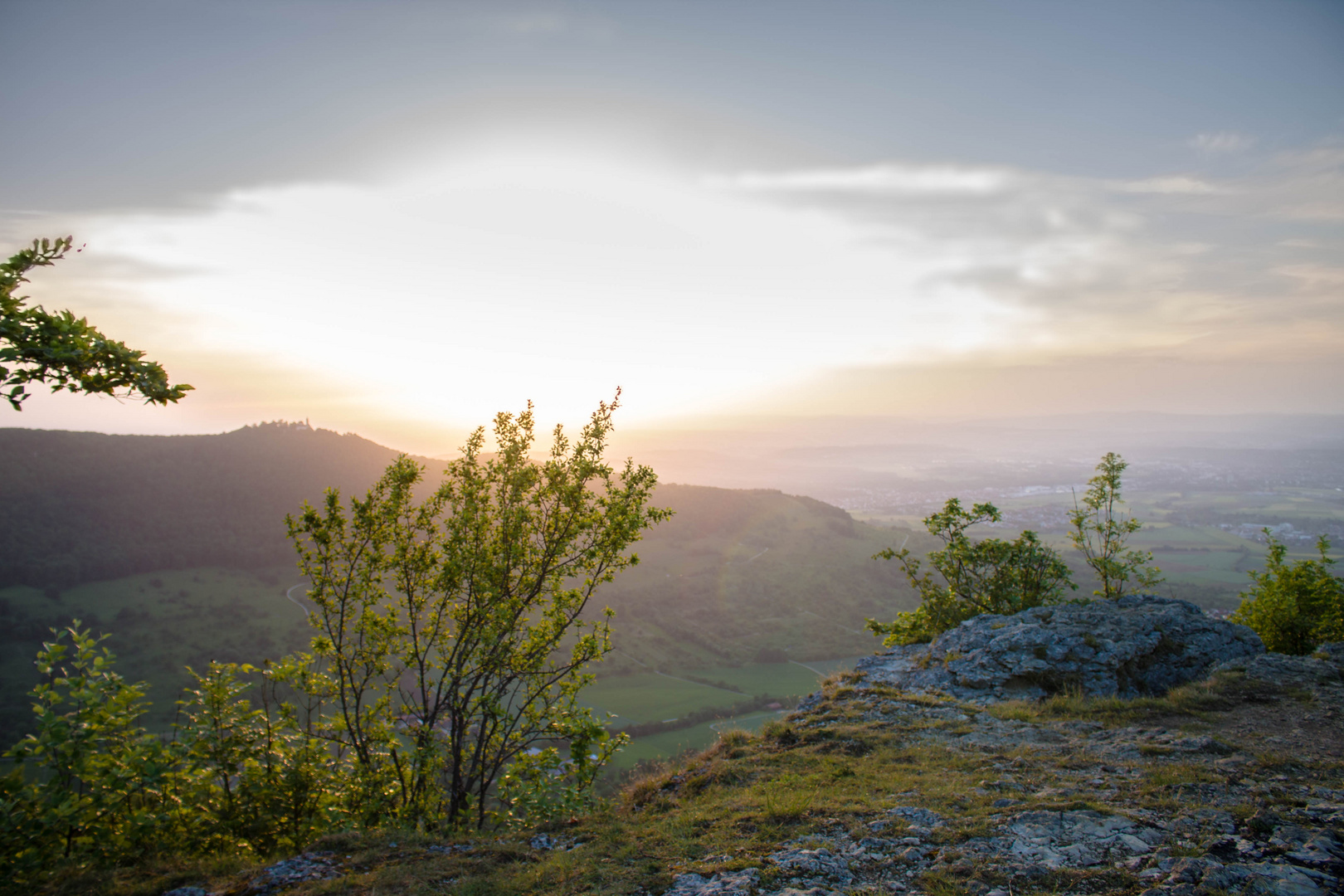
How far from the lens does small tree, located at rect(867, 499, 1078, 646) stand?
19.9 m

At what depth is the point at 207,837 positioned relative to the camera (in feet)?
28.5

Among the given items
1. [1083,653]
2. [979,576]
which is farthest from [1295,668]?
[979,576]

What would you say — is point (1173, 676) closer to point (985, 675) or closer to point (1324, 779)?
point (985, 675)

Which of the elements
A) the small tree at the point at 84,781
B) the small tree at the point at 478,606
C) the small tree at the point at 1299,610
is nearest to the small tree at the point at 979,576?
the small tree at the point at 1299,610

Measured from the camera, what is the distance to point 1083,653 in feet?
46.8

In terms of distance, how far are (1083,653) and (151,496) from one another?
17613 cm

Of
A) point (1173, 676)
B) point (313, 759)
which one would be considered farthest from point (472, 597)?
point (1173, 676)

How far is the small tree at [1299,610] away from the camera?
18750 mm

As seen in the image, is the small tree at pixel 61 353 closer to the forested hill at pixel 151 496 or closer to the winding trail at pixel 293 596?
the winding trail at pixel 293 596

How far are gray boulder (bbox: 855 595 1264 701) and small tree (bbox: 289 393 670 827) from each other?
961cm

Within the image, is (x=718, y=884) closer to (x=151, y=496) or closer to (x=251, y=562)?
(x=251, y=562)

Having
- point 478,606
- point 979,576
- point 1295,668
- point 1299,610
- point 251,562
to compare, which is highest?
point 478,606

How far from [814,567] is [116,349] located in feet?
486

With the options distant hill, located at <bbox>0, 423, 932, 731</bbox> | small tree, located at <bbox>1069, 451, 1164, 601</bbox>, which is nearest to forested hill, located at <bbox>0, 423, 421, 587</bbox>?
distant hill, located at <bbox>0, 423, 932, 731</bbox>
